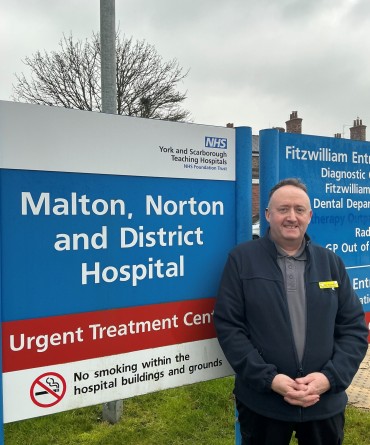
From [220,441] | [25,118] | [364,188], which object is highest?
[25,118]

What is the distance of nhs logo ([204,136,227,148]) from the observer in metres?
2.49

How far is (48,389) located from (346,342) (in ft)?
4.52

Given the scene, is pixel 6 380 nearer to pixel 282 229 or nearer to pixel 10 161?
pixel 10 161

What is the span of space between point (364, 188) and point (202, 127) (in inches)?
54.4

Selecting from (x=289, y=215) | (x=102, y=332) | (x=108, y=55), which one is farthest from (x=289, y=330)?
(x=108, y=55)

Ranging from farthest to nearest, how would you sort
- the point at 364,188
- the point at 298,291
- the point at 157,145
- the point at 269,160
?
the point at 364,188 → the point at 269,160 → the point at 157,145 → the point at 298,291

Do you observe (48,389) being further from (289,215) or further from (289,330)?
(289,215)

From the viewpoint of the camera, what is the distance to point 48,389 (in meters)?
2.05

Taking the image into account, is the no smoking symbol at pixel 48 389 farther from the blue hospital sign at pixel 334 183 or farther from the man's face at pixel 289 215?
the blue hospital sign at pixel 334 183

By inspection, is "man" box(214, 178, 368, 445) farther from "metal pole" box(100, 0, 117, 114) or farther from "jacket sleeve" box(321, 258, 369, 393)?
"metal pole" box(100, 0, 117, 114)

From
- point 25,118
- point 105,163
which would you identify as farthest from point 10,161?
point 105,163

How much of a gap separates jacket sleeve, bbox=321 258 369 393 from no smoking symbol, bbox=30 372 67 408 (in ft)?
3.89

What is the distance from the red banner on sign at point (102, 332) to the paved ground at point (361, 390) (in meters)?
2.22

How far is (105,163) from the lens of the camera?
2.17 metres
